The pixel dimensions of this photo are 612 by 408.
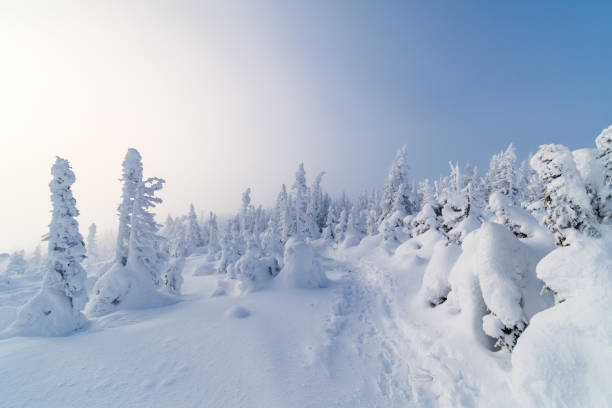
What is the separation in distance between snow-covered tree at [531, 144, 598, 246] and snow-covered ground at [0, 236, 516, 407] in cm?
377

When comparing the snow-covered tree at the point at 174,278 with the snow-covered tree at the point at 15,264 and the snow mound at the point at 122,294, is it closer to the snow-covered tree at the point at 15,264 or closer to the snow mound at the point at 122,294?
the snow mound at the point at 122,294

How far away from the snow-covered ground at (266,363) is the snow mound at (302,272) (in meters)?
4.29

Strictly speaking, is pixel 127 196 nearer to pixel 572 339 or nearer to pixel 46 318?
pixel 46 318

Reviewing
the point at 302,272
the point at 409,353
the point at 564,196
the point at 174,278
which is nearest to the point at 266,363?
the point at 409,353

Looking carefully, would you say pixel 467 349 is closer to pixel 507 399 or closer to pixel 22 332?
pixel 507 399

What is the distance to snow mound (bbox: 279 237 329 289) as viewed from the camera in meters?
15.7

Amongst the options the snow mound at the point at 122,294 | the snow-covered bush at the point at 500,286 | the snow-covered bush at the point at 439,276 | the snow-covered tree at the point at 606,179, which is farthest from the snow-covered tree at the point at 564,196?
the snow mound at the point at 122,294

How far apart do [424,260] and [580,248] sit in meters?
16.2

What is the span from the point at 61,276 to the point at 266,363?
12243 mm

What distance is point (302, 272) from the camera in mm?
15969

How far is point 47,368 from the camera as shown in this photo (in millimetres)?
6848

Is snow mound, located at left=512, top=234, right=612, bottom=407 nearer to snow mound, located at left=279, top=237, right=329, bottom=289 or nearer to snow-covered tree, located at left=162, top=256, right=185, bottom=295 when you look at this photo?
snow mound, located at left=279, top=237, right=329, bottom=289

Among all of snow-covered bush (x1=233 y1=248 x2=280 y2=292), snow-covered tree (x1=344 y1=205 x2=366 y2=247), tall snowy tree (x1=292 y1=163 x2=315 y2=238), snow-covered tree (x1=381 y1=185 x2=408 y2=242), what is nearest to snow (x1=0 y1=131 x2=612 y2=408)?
snow-covered bush (x1=233 y1=248 x2=280 y2=292)

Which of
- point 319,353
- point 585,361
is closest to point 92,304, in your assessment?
point 319,353
